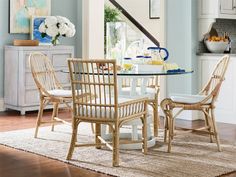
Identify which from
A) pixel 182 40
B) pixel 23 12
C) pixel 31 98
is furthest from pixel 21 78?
pixel 182 40

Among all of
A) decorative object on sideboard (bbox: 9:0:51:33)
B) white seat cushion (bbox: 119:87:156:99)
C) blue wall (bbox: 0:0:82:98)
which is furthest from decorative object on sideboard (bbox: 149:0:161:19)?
white seat cushion (bbox: 119:87:156:99)

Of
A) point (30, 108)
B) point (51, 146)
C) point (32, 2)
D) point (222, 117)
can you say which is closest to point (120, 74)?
point (51, 146)

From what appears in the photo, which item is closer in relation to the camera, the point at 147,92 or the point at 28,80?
the point at 147,92

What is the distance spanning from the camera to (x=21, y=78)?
7.30m

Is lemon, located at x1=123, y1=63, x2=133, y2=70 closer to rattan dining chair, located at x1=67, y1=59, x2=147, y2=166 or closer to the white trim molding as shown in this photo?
rattan dining chair, located at x1=67, y1=59, x2=147, y2=166

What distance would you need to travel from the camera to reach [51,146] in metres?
5.11

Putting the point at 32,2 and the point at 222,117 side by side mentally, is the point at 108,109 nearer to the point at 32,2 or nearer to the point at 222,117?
the point at 222,117

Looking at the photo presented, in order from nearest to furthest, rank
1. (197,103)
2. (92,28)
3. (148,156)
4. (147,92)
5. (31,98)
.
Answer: (148,156) → (197,103) → (147,92) → (31,98) → (92,28)

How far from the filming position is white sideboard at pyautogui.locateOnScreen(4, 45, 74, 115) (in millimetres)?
7293

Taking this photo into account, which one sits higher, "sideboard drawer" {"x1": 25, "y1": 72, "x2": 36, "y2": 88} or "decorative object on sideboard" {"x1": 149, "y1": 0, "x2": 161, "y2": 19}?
"decorative object on sideboard" {"x1": 149, "y1": 0, "x2": 161, "y2": 19}

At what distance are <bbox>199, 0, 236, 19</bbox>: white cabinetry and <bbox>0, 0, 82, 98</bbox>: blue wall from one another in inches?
87.1

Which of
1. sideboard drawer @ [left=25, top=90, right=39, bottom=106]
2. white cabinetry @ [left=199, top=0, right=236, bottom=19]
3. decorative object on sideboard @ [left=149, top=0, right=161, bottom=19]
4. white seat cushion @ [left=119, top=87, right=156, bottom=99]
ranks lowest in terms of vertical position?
sideboard drawer @ [left=25, top=90, right=39, bottom=106]

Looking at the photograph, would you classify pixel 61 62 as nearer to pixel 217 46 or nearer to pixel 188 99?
pixel 217 46

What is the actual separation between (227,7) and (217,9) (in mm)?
200
